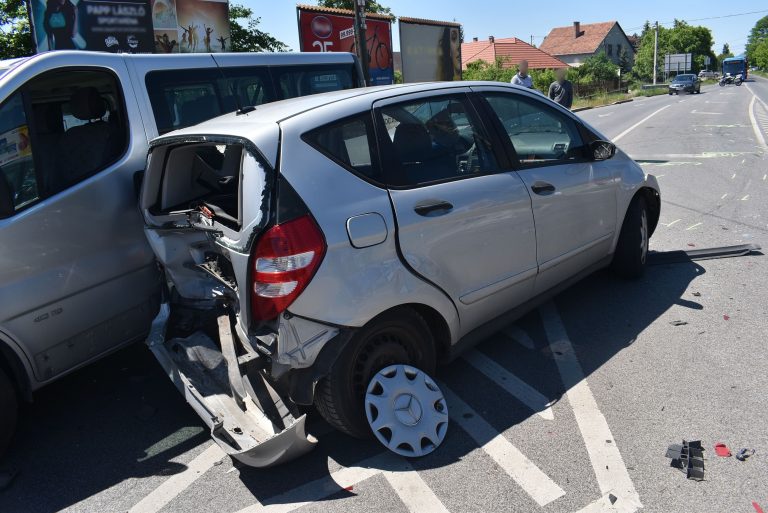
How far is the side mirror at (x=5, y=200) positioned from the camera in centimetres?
323

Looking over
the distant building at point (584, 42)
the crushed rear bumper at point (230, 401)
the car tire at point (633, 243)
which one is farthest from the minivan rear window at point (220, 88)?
the distant building at point (584, 42)

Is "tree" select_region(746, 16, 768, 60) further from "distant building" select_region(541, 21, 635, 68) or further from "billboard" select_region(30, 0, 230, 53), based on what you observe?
"billboard" select_region(30, 0, 230, 53)

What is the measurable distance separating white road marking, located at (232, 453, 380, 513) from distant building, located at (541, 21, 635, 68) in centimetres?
8874

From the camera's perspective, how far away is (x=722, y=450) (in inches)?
118

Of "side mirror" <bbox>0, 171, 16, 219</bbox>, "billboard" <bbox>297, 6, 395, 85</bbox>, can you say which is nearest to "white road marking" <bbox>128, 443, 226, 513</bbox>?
"side mirror" <bbox>0, 171, 16, 219</bbox>

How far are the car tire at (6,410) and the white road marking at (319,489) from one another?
4.75ft

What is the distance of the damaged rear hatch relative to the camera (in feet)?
9.39

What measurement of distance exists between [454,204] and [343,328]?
0.97 metres

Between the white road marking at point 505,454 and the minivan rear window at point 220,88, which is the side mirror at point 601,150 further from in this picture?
the minivan rear window at point 220,88

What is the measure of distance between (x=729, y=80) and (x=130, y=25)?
74.7 meters

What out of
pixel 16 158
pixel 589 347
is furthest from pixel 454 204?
pixel 16 158

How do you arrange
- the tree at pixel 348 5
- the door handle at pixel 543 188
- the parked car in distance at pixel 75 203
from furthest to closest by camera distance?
1. the tree at pixel 348 5
2. the door handle at pixel 543 188
3. the parked car in distance at pixel 75 203

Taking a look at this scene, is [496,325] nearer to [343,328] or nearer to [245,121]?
[343,328]

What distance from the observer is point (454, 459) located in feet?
10.2
